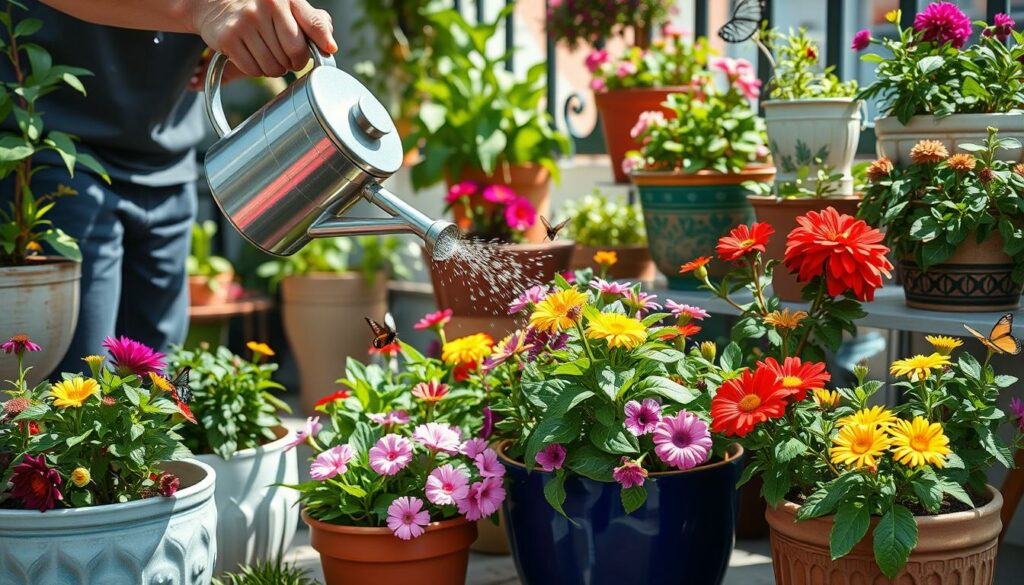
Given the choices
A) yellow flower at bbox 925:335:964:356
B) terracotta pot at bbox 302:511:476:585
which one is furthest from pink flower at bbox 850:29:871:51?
terracotta pot at bbox 302:511:476:585

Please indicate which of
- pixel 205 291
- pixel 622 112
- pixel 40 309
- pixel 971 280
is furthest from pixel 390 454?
pixel 205 291

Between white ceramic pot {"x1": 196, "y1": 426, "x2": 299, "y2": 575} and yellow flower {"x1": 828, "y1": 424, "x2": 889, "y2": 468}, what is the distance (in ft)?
2.86

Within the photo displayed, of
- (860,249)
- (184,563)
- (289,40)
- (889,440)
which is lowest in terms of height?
(184,563)

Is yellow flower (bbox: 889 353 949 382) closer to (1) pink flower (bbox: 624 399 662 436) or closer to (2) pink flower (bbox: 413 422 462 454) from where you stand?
(1) pink flower (bbox: 624 399 662 436)

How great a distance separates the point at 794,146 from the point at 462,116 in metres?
1.21

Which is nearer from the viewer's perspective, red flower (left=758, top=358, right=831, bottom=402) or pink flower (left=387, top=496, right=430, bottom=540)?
red flower (left=758, top=358, right=831, bottom=402)

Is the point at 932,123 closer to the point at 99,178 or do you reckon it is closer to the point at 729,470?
the point at 729,470

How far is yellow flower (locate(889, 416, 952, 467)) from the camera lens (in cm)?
133

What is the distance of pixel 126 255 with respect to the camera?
2.19 m

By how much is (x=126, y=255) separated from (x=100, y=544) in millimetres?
899

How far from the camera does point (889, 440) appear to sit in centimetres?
136

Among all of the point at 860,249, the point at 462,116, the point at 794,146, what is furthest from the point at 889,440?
the point at 462,116

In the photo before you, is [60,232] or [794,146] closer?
[60,232]

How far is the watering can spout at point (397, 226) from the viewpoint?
4.61 feet
